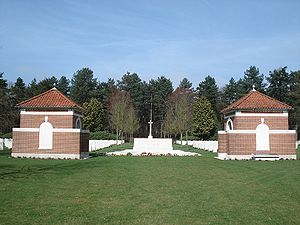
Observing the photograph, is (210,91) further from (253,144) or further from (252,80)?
(253,144)


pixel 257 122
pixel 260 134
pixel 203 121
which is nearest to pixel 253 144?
pixel 260 134

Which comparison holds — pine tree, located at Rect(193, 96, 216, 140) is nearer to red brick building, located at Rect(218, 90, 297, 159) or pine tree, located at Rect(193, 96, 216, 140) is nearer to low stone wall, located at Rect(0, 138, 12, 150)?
low stone wall, located at Rect(0, 138, 12, 150)

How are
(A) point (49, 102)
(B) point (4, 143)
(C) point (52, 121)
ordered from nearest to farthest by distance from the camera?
(C) point (52, 121) < (A) point (49, 102) < (B) point (4, 143)

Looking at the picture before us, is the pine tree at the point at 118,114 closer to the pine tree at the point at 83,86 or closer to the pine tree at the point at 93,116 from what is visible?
the pine tree at the point at 93,116

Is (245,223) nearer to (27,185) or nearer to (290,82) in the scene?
(27,185)

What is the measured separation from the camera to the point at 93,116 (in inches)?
2665

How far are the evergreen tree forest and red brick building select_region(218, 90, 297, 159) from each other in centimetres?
3048

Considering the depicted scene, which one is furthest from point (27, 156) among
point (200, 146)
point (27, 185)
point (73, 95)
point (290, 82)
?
point (290, 82)

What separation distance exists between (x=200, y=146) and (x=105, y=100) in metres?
34.6

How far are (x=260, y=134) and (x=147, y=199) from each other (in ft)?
62.0

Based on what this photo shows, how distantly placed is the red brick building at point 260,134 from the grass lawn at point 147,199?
37.3 feet

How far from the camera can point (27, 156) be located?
1053 inches

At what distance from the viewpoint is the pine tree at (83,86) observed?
243 ft

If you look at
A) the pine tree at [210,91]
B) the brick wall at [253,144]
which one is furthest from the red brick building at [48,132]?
the pine tree at [210,91]
